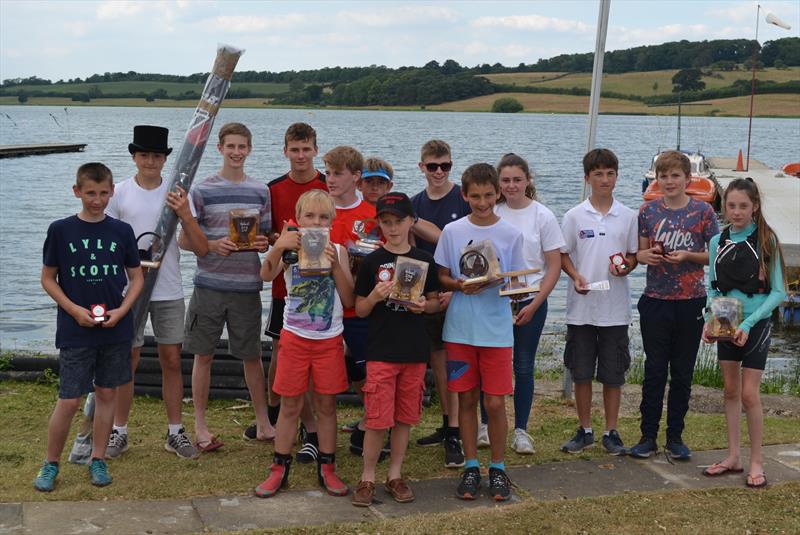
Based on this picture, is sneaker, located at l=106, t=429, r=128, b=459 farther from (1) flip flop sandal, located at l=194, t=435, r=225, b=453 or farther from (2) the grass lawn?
(1) flip flop sandal, located at l=194, t=435, r=225, b=453

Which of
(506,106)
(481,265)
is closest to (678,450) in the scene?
(481,265)

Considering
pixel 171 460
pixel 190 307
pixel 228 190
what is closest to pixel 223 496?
pixel 171 460

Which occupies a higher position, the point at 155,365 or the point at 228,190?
the point at 228,190

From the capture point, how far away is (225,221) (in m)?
6.33

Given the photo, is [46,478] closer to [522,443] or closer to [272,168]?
[522,443]

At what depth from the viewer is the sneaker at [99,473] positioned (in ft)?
18.5

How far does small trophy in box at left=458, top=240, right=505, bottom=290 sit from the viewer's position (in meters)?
5.60

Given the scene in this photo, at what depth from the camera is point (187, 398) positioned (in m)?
8.09

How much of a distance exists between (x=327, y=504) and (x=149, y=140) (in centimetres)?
266

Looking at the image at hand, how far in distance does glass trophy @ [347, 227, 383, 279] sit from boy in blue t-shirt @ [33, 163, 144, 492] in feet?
4.39

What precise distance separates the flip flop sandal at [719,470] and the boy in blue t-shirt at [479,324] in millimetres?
1434

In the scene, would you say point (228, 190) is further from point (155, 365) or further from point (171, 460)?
point (155, 365)

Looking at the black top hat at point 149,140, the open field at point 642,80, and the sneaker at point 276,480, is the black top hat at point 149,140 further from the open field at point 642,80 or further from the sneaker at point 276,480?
the open field at point 642,80

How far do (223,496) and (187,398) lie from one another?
2721 millimetres
